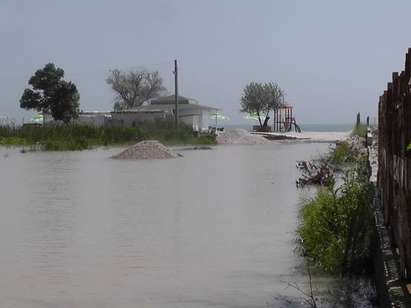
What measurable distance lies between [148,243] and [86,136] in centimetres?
3290

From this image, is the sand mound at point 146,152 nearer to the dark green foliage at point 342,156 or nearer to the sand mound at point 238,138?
the dark green foliage at point 342,156

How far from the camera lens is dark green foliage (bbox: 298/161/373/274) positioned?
6922mm

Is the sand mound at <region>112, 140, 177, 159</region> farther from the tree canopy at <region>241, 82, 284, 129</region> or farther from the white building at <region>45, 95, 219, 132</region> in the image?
the tree canopy at <region>241, 82, 284, 129</region>

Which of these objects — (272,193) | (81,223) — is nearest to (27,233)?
(81,223)

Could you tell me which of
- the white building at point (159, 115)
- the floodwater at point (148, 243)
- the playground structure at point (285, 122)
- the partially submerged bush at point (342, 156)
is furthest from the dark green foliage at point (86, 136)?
the playground structure at point (285, 122)

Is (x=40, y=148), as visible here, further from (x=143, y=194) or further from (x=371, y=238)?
(x=371, y=238)

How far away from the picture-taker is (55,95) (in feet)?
184

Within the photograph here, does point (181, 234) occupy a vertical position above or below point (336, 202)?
below

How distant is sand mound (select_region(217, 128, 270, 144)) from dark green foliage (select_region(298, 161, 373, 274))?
37.1 meters

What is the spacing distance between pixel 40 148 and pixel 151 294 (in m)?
32.1

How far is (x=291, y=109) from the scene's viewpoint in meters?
72.5

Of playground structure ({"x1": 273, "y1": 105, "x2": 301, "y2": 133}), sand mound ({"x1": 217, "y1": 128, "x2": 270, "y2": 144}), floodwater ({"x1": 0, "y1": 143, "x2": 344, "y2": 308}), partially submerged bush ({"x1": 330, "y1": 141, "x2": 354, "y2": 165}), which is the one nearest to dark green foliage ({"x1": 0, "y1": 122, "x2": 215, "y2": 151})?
sand mound ({"x1": 217, "y1": 128, "x2": 270, "y2": 144})

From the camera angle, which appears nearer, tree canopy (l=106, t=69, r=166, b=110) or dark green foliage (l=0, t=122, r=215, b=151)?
dark green foliage (l=0, t=122, r=215, b=151)

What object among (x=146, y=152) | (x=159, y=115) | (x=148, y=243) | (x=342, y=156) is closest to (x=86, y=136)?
(x=146, y=152)
